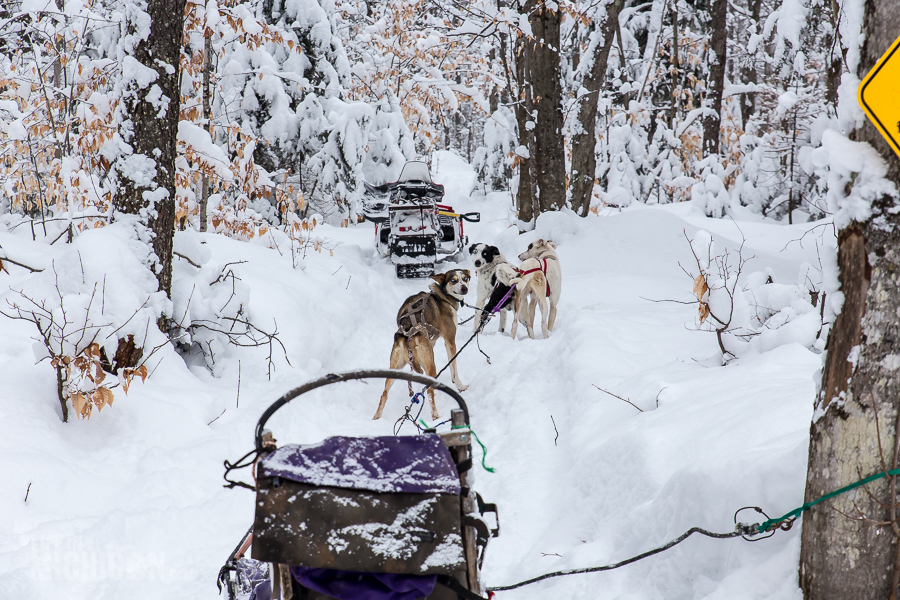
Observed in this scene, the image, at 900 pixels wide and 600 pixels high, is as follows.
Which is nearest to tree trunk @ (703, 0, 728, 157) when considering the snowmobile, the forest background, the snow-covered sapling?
the forest background

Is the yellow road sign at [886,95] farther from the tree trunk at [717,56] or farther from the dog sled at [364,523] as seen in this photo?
the tree trunk at [717,56]

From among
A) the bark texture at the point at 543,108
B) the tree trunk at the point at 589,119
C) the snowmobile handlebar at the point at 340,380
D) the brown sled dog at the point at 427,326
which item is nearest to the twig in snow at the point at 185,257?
the brown sled dog at the point at 427,326

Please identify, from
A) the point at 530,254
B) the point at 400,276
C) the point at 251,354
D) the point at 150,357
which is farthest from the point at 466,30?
the point at 150,357

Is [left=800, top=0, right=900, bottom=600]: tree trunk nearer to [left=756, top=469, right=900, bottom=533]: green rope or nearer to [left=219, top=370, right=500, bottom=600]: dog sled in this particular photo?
[left=756, top=469, right=900, bottom=533]: green rope

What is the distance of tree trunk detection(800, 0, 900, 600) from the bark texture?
395 inches

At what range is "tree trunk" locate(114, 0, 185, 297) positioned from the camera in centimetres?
495

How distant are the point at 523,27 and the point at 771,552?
10.4 m

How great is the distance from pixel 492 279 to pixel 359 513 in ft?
21.5

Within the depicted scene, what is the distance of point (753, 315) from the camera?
207 inches

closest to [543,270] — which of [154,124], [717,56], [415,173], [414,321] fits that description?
[414,321]

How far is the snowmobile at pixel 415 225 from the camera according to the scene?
11.3 metres

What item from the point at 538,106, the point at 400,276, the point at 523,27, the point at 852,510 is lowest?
the point at 400,276

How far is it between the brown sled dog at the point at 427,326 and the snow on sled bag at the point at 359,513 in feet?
11.3

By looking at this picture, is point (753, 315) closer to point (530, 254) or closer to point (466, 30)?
point (530, 254)
